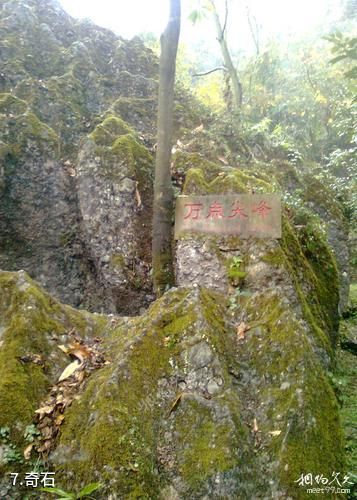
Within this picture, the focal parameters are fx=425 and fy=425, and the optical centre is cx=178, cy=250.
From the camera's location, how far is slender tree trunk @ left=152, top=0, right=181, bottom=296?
5.71m

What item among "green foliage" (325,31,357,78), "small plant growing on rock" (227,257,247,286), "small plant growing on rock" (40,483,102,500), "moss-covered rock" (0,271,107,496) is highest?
"green foliage" (325,31,357,78)

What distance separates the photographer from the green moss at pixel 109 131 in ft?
23.3

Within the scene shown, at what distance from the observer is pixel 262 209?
17.2 ft

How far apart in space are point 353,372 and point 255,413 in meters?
3.93

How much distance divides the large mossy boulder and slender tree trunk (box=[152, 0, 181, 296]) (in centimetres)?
200

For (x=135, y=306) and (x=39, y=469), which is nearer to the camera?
(x=39, y=469)

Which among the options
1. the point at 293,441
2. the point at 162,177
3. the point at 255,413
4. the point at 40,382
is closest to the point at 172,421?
the point at 255,413

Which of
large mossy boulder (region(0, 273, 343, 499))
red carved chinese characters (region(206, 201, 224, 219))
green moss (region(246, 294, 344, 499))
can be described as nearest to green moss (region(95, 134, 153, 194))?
red carved chinese characters (region(206, 201, 224, 219))

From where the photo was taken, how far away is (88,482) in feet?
9.36

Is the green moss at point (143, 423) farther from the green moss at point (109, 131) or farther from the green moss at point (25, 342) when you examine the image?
the green moss at point (109, 131)

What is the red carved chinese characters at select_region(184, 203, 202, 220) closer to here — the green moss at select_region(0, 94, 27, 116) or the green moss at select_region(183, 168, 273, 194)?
the green moss at select_region(183, 168, 273, 194)

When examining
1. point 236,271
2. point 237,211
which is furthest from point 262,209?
point 236,271

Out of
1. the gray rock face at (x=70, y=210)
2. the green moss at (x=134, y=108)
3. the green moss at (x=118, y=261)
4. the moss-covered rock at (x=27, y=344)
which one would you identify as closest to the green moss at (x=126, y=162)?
the gray rock face at (x=70, y=210)

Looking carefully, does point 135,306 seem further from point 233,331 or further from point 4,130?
point 4,130
